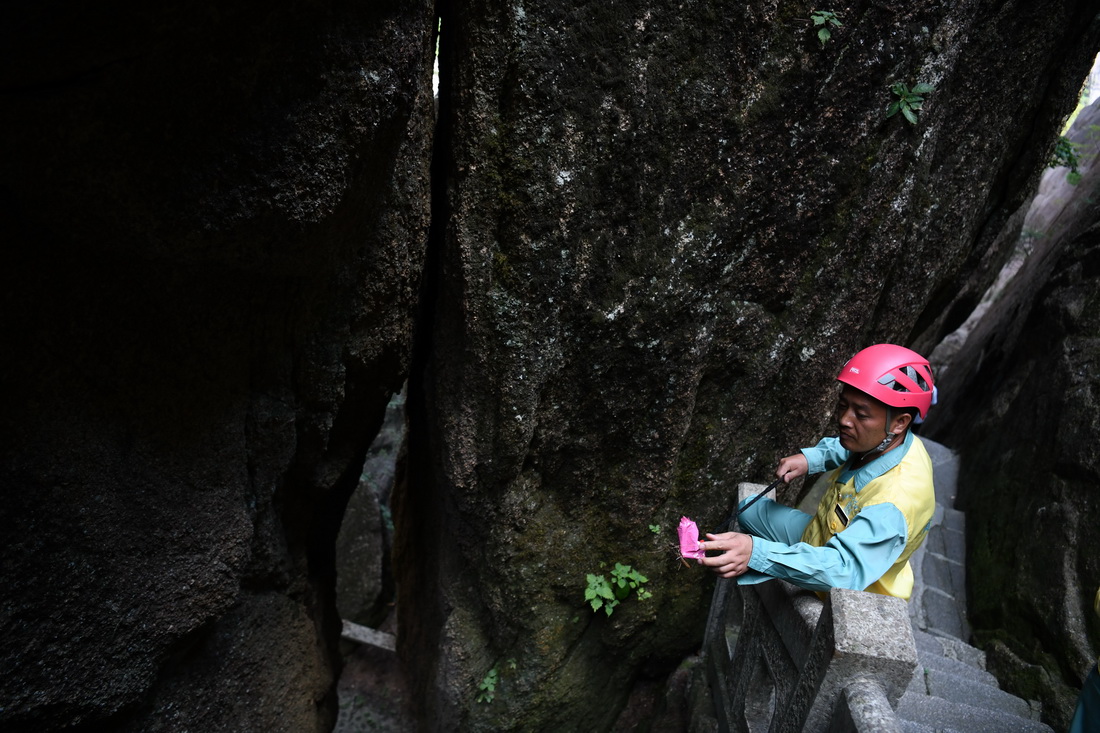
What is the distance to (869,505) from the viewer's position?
111 inches

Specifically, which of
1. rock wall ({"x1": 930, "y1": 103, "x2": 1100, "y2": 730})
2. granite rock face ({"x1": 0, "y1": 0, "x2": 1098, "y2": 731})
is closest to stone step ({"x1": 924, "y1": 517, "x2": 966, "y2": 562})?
rock wall ({"x1": 930, "y1": 103, "x2": 1100, "y2": 730})

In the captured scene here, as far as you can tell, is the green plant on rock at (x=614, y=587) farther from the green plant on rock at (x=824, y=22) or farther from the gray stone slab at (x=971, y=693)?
the green plant on rock at (x=824, y=22)

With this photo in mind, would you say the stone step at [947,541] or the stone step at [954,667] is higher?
the stone step at [947,541]

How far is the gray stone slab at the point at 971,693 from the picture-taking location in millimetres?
4164

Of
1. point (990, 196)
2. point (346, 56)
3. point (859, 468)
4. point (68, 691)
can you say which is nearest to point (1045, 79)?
point (990, 196)

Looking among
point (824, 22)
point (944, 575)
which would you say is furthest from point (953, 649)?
point (824, 22)

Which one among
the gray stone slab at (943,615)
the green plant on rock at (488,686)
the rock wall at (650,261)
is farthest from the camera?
the gray stone slab at (943,615)

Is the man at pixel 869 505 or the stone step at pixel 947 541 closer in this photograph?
the man at pixel 869 505

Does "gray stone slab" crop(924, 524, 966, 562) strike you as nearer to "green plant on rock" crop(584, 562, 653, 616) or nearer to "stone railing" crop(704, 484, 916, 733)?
"green plant on rock" crop(584, 562, 653, 616)

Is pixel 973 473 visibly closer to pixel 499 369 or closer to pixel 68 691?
pixel 499 369

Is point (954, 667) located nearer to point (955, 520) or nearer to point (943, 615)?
point (943, 615)

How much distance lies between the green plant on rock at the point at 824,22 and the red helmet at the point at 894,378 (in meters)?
1.85

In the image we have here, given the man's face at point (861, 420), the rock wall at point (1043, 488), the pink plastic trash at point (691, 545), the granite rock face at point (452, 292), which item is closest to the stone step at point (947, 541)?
the rock wall at point (1043, 488)

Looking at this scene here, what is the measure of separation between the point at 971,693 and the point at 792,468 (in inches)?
89.2
